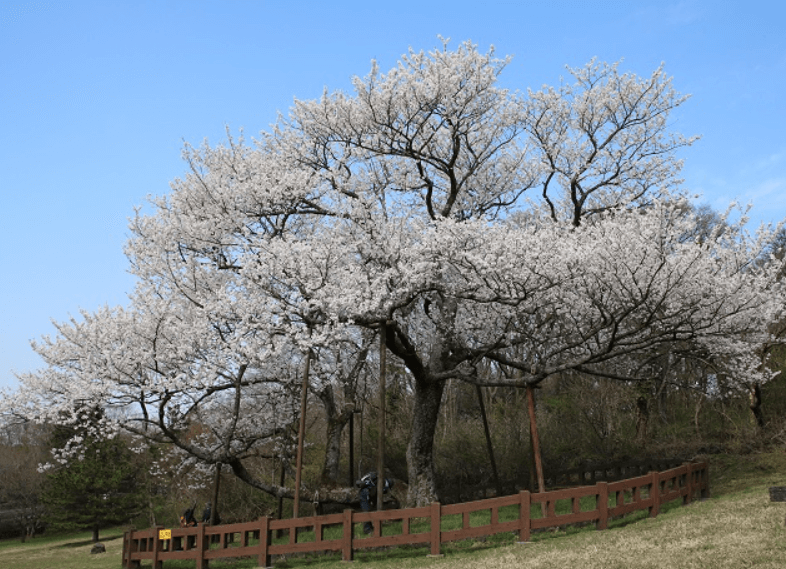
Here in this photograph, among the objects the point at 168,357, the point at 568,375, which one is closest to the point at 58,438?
the point at 168,357

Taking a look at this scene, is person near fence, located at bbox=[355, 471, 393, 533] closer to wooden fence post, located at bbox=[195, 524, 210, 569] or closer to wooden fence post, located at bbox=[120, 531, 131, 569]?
wooden fence post, located at bbox=[195, 524, 210, 569]

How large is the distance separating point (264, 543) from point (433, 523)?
3759 millimetres

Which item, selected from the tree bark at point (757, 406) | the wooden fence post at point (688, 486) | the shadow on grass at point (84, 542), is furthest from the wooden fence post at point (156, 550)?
the shadow on grass at point (84, 542)

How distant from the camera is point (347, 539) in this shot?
41.9 feet

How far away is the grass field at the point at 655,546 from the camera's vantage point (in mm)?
8688

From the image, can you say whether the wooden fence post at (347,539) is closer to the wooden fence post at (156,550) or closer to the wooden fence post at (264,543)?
the wooden fence post at (264,543)

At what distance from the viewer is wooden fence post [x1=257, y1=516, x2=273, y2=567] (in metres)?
13.4

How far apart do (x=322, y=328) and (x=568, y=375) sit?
15.7 m

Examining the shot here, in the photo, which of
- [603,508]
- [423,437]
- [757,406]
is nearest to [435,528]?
[603,508]

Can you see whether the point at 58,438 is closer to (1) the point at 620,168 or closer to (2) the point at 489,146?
(2) the point at 489,146

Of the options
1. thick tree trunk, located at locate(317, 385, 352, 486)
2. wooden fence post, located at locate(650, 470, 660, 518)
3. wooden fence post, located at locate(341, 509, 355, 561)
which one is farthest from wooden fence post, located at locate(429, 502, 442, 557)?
thick tree trunk, located at locate(317, 385, 352, 486)

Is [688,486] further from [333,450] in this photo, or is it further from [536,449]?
[333,450]

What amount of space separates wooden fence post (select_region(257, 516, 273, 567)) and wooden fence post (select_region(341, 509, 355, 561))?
1.70m

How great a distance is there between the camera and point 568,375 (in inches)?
1080
